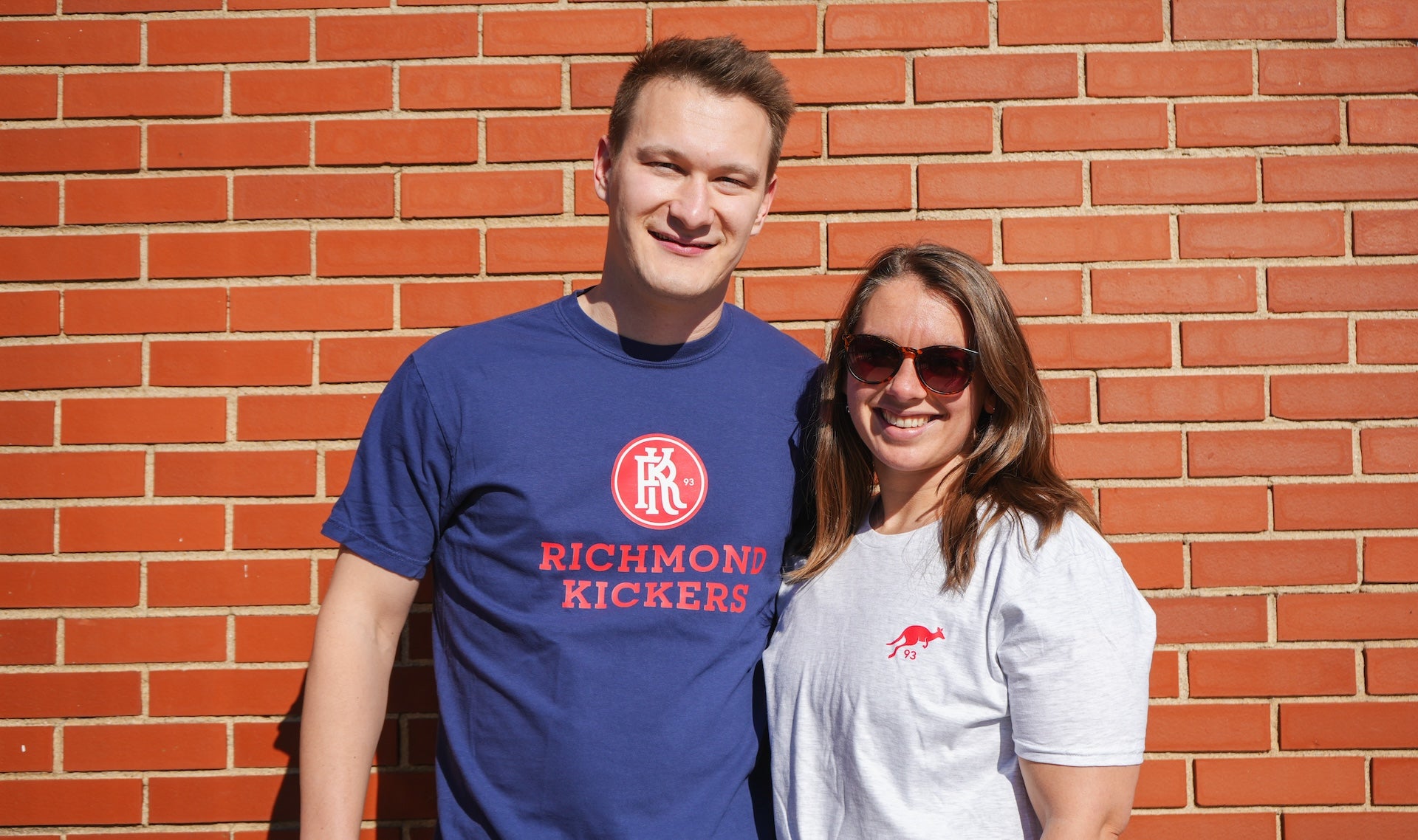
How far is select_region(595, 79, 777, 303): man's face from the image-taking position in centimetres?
182

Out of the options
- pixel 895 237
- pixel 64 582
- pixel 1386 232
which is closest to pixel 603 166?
pixel 895 237

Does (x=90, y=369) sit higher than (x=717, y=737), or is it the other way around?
(x=90, y=369)

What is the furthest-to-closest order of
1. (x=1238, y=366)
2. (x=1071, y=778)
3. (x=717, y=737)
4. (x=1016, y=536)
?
(x=1238, y=366), (x=717, y=737), (x=1016, y=536), (x=1071, y=778)

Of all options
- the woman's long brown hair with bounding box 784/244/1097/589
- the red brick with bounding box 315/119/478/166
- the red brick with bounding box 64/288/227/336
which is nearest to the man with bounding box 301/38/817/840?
the woman's long brown hair with bounding box 784/244/1097/589

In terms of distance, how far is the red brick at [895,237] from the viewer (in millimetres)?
2311

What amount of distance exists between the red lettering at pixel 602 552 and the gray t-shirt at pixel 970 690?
407 millimetres

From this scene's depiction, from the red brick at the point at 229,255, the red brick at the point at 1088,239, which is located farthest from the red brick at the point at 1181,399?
the red brick at the point at 229,255

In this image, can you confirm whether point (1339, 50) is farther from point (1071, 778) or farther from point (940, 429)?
point (1071, 778)

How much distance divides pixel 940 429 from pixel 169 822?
6.71 feet

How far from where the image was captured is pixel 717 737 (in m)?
1.73

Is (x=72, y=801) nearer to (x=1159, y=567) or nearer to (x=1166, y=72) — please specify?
(x=1159, y=567)

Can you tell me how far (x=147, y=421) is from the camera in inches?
90.7

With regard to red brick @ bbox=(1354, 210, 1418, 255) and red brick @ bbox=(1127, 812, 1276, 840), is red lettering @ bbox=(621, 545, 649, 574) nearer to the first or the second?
red brick @ bbox=(1127, 812, 1276, 840)

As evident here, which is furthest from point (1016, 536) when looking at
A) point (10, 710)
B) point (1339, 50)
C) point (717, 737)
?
point (10, 710)
